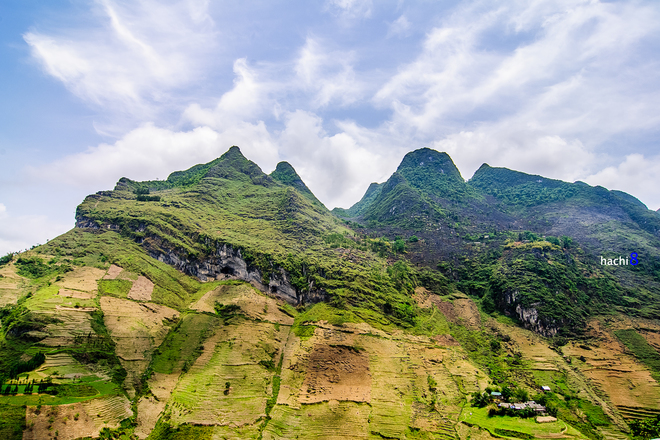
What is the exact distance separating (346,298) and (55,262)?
6141cm

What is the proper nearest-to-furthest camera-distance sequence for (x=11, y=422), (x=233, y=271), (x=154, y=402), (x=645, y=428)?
1. (x=11, y=422)
2. (x=645, y=428)
3. (x=154, y=402)
4. (x=233, y=271)

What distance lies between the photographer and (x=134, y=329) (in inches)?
2311

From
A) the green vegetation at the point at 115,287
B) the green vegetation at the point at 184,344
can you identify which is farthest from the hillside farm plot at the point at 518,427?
the green vegetation at the point at 115,287

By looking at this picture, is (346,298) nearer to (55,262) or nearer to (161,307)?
(161,307)

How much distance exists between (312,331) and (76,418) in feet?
120

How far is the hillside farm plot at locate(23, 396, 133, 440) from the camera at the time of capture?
1474 inches

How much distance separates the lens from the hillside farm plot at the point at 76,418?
37.4 m

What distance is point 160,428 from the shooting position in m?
45.5

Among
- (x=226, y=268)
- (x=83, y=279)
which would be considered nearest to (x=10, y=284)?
(x=83, y=279)

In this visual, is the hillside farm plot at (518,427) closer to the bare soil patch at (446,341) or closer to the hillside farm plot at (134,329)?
the bare soil patch at (446,341)

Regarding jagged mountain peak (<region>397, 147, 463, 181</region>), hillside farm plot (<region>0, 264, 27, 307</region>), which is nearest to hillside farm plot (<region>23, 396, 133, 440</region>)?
hillside farm plot (<region>0, 264, 27, 307</region>)

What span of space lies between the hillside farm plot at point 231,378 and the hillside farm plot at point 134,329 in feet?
26.6

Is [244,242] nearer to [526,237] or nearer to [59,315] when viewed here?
[59,315]

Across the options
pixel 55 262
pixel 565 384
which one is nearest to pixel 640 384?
pixel 565 384
